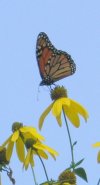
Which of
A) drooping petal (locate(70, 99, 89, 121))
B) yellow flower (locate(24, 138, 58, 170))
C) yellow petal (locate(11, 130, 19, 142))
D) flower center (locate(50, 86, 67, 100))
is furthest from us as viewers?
flower center (locate(50, 86, 67, 100))

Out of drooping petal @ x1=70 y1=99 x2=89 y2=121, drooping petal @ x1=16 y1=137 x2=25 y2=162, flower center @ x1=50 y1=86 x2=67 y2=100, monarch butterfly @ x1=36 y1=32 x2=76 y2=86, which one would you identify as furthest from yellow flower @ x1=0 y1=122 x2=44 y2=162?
monarch butterfly @ x1=36 y1=32 x2=76 y2=86

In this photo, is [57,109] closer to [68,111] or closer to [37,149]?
[68,111]

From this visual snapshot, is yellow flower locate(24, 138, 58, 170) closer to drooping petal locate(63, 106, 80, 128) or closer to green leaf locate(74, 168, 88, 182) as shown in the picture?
drooping petal locate(63, 106, 80, 128)

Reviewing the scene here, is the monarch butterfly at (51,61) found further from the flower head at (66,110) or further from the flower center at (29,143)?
the flower center at (29,143)

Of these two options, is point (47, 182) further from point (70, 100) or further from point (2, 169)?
point (70, 100)

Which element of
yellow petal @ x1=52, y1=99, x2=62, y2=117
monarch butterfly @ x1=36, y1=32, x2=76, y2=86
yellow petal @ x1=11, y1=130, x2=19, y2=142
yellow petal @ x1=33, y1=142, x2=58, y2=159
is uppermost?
monarch butterfly @ x1=36, y1=32, x2=76, y2=86

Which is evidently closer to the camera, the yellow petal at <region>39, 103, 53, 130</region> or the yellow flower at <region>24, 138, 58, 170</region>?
the yellow flower at <region>24, 138, 58, 170</region>

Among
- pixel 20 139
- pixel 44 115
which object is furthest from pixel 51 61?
pixel 20 139

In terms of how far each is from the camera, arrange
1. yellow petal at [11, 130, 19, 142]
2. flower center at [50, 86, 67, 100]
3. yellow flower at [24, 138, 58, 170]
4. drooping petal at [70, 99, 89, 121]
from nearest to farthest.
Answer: yellow flower at [24, 138, 58, 170] < yellow petal at [11, 130, 19, 142] < drooping petal at [70, 99, 89, 121] < flower center at [50, 86, 67, 100]

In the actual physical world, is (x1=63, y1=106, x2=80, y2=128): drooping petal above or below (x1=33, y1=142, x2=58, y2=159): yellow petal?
above
